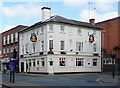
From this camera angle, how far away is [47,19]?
35938 mm

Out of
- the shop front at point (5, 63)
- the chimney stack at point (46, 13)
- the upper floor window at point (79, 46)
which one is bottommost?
the shop front at point (5, 63)

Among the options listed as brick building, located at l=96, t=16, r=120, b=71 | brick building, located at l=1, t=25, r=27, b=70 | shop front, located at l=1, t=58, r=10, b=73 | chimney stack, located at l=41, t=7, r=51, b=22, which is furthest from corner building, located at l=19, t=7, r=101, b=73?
brick building, located at l=96, t=16, r=120, b=71

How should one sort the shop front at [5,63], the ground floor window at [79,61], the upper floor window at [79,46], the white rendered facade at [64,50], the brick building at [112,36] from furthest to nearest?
the shop front at [5,63] < the brick building at [112,36] < the upper floor window at [79,46] < the ground floor window at [79,61] < the white rendered facade at [64,50]

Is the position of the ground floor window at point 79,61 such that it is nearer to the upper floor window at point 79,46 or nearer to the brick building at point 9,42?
the upper floor window at point 79,46

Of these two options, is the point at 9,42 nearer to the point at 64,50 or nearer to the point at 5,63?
the point at 5,63

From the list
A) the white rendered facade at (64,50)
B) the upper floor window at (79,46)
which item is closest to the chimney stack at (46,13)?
the white rendered facade at (64,50)

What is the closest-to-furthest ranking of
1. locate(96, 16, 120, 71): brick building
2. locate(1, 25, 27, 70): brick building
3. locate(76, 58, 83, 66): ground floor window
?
locate(76, 58, 83, 66): ground floor window < locate(1, 25, 27, 70): brick building < locate(96, 16, 120, 71): brick building

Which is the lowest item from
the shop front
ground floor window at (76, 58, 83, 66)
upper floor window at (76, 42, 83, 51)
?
the shop front

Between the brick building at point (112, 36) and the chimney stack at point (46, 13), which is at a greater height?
the chimney stack at point (46, 13)

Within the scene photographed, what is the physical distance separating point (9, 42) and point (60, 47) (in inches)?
766

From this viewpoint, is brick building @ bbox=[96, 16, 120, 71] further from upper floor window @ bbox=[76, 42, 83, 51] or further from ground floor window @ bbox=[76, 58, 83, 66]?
ground floor window @ bbox=[76, 58, 83, 66]

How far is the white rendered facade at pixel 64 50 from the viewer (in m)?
33.7

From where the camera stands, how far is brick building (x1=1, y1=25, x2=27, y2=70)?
1778 inches

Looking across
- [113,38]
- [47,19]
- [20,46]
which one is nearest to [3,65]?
[20,46]
